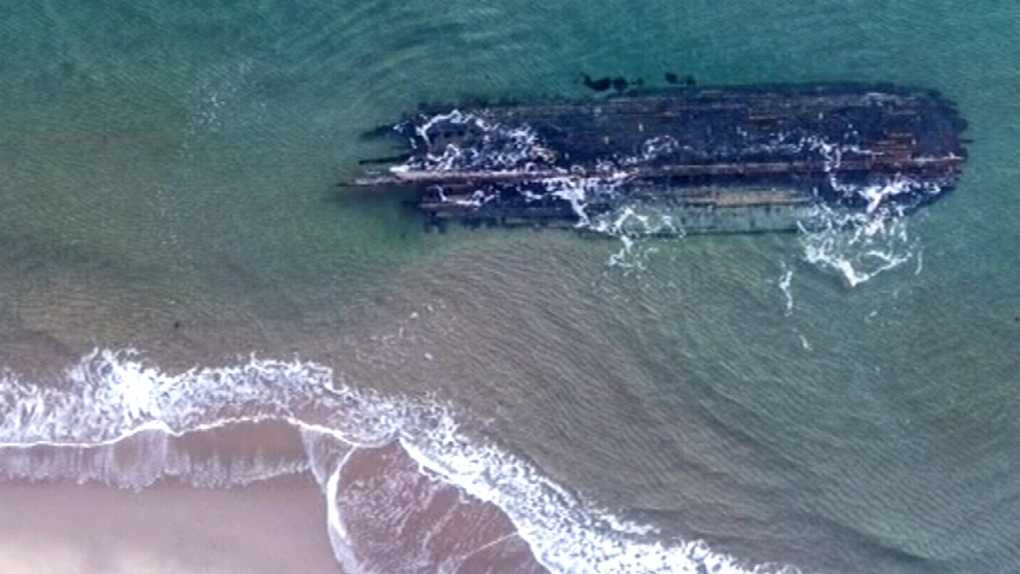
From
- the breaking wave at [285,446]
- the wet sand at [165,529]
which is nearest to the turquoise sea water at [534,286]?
the breaking wave at [285,446]

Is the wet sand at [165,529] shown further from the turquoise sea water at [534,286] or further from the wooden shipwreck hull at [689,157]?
the wooden shipwreck hull at [689,157]

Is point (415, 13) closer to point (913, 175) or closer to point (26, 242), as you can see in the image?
point (26, 242)

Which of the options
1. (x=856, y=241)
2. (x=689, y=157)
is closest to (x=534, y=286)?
(x=689, y=157)

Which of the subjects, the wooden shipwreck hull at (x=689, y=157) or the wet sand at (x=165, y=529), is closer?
the wet sand at (x=165, y=529)

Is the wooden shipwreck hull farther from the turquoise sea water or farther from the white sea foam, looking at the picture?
the turquoise sea water

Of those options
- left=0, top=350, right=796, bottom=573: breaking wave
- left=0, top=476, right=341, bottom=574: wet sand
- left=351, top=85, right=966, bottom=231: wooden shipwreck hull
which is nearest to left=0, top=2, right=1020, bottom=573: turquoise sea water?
left=0, top=350, right=796, bottom=573: breaking wave

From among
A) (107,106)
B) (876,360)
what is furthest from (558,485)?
(107,106)
